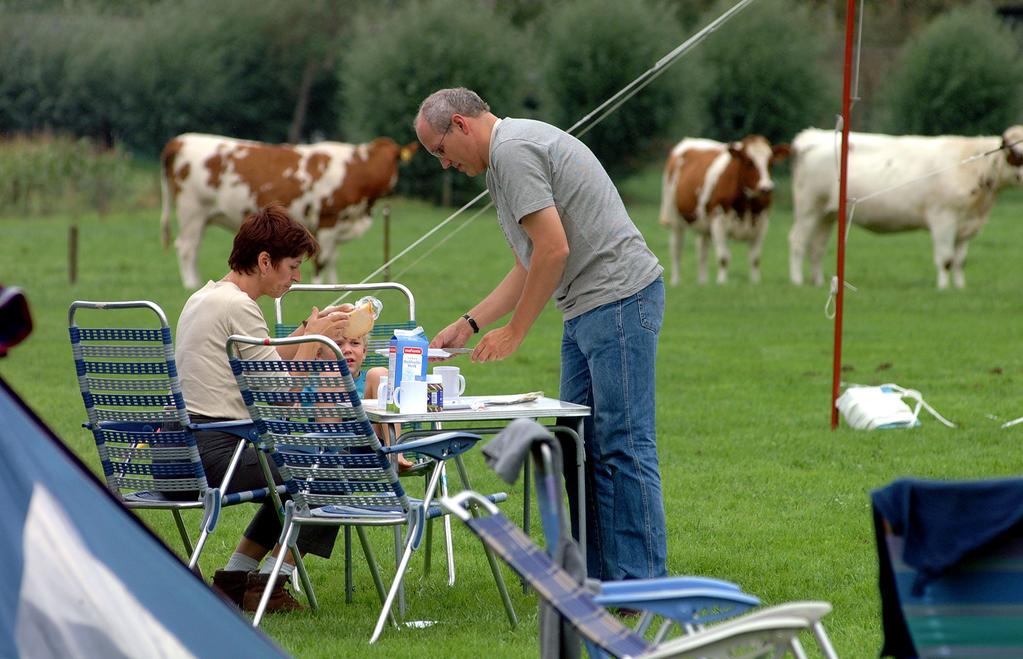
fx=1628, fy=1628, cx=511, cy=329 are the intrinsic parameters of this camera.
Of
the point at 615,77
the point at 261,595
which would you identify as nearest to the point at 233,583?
the point at 261,595

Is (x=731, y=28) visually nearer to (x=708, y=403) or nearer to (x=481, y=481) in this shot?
(x=708, y=403)

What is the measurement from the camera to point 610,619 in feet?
11.6

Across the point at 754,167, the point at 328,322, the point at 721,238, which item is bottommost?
the point at 721,238

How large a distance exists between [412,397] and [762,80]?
124ft

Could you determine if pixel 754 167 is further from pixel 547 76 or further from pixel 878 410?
pixel 547 76

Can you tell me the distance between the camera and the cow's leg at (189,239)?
2044 cm

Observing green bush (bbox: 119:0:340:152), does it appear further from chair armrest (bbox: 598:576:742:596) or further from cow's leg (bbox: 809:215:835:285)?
chair armrest (bbox: 598:576:742:596)

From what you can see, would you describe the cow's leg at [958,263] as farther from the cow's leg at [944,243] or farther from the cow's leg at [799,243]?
the cow's leg at [799,243]

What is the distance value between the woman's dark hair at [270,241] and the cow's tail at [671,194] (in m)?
15.2

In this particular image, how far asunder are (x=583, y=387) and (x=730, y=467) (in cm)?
296

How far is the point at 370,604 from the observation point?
19.2 ft

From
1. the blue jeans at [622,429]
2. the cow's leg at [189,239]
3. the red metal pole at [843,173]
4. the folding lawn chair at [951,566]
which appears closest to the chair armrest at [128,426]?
the blue jeans at [622,429]

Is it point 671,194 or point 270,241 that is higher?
point 270,241

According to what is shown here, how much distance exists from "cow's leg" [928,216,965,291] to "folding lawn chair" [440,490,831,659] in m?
16.2
